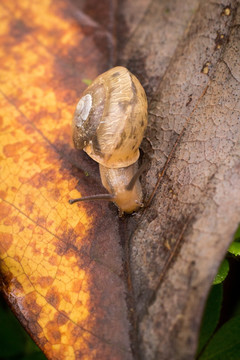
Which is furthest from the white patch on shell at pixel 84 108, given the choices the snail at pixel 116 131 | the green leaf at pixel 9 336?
the green leaf at pixel 9 336

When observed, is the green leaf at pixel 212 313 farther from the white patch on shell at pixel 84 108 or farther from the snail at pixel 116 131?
→ the white patch on shell at pixel 84 108

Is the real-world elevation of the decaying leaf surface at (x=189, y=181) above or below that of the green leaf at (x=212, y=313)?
above

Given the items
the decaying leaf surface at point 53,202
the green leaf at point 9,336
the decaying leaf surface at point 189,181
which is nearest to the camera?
the decaying leaf surface at point 189,181

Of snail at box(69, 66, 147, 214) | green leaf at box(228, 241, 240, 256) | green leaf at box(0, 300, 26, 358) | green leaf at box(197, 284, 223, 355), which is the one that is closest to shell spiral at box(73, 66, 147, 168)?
snail at box(69, 66, 147, 214)

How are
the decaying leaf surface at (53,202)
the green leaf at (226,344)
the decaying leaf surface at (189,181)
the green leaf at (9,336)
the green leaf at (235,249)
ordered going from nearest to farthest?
the decaying leaf surface at (189,181) < the decaying leaf surface at (53,202) < the green leaf at (235,249) < the green leaf at (226,344) < the green leaf at (9,336)

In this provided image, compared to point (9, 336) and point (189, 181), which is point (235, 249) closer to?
point (189, 181)

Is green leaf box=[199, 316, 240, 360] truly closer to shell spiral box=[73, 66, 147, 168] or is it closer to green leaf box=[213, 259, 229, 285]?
green leaf box=[213, 259, 229, 285]

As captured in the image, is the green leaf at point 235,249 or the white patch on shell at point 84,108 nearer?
the green leaf at point 235,249

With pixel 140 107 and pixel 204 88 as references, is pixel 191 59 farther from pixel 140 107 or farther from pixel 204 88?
pixel 140 107
